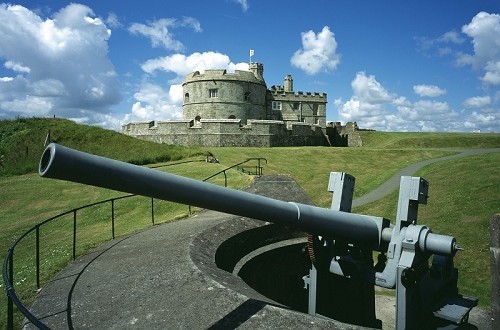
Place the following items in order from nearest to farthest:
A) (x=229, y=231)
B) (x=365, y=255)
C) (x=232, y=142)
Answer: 1. (x=365, y=255)
2. (x=229, y=231)
3. (x=232, y=142)

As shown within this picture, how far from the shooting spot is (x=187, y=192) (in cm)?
309

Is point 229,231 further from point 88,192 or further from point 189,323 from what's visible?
point 88,192

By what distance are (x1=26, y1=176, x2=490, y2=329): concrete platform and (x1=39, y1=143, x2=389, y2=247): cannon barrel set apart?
43.4 inches

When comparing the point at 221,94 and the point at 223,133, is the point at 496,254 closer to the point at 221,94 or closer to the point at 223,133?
the point at 223,133

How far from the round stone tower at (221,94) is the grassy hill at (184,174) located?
46.2ft

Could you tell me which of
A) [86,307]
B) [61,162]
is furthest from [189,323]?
[61,162]

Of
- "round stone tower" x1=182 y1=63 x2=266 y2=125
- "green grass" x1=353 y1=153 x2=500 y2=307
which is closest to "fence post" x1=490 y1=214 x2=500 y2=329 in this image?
"green grass" x1=353 y1=153 x2=500 y2=307

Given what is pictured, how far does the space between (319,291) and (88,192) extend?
1419 cm

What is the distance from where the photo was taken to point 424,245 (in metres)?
4.61

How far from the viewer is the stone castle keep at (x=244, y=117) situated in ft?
118

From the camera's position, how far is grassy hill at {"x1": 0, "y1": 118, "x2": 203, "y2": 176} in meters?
22.8

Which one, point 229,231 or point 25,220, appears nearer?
point 229,231

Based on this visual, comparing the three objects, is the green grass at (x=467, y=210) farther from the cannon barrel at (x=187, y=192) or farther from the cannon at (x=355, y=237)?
the cannon barrel at (x=187, y=192)

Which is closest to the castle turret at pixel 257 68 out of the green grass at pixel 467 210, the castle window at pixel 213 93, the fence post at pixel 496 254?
the castle window at pixel 213 93
